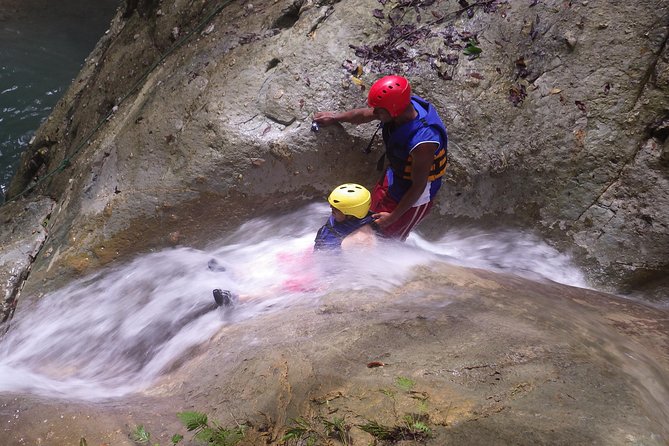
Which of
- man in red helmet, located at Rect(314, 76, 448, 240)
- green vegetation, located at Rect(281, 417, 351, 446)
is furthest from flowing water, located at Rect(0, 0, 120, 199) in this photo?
green vegetation, located at Rect(281, 417, 351, 446)

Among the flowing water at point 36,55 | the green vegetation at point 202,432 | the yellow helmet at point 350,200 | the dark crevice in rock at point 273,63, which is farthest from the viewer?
the flowing water at point 36,55

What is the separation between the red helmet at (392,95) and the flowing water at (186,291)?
1.28 metres

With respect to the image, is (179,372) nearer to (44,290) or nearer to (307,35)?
(44,290)

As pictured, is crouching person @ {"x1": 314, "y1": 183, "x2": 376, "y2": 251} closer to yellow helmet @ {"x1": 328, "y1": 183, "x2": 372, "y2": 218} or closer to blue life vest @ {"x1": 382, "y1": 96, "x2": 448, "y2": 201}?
yellow helmet @ {"x1": 328, "y1": 183, "x2": 372, "y2": 218}

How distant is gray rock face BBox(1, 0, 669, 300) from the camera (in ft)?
15.8

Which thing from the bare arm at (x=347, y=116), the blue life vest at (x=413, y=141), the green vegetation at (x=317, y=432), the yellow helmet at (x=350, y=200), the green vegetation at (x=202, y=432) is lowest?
the green vegetation at (x=317, y=432)

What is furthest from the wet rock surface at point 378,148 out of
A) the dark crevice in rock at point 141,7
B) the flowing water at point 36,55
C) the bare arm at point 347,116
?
the flowing water at point 36,55

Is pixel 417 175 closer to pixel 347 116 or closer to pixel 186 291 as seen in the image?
pixel 347 116

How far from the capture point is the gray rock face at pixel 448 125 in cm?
482

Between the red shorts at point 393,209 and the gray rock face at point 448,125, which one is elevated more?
the gray rock face at point 448,125

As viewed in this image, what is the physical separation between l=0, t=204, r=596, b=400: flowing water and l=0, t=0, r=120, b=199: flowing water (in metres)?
5.70

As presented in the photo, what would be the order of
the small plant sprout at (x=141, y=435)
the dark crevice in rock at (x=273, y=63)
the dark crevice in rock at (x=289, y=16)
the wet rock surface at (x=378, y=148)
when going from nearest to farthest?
the small plant sprout at (x=141, y=435) < the wet rock surface at (x=378, y=148) < the dark crevice in rock at (x=273, y=63) < the dark crevice in rock at (x=289, y=16)

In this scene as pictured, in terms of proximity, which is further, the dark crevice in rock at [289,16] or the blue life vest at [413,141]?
the dark crevice in rock at [289,16]

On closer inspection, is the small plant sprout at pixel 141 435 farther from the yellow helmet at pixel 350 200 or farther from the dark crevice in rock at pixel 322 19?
the dark crevice in rock at pixel 322 19
